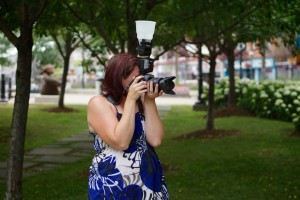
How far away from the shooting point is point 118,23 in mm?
7852

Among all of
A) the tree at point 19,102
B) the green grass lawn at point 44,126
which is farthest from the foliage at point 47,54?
the tree at point 19,102

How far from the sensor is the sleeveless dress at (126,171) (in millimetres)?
2963

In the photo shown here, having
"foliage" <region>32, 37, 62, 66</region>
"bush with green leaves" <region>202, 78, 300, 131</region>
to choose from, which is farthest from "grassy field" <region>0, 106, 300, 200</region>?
"foliage" <region>32, 37, 62, 66</region>

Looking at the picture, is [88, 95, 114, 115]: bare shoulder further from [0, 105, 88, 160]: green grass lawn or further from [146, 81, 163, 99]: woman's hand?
[0, 105, 88, 160]: green grass lawn

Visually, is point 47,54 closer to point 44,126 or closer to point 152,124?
point 44,126

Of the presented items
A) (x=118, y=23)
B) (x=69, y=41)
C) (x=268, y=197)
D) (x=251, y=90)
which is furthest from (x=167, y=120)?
(x=268, y=197)

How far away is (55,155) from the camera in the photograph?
31.7ft

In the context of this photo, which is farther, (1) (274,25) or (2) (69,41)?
(2) (69,41)

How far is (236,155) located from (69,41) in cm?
1041

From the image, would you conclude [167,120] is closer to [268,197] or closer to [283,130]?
[283,130]

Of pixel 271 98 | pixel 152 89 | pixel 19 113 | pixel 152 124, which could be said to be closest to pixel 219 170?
pixel 19 113

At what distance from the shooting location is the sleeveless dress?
2.96 meters

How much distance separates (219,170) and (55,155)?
337cm

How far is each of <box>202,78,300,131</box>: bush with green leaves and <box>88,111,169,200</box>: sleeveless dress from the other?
1126cm
